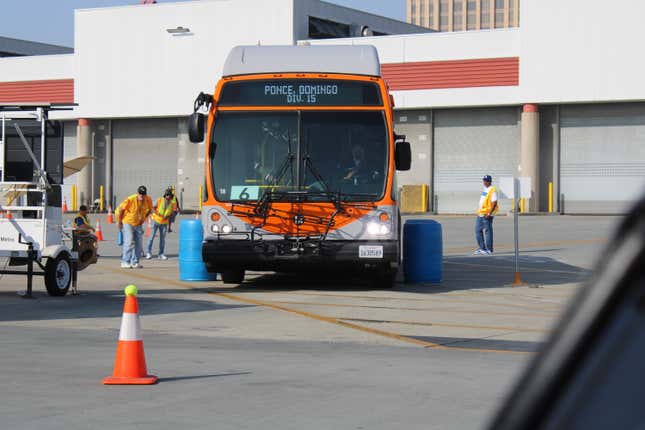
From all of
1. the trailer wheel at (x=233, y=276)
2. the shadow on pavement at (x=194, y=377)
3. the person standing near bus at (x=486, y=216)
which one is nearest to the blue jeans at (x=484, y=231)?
the person standing near bus at (x=486, y=216)

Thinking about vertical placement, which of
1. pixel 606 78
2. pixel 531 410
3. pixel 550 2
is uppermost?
pixel 550 2

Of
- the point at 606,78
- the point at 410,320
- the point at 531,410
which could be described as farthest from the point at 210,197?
the point at 606,78

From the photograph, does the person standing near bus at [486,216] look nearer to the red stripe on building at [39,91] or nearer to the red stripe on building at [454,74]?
the red stripe on building at [454,74]

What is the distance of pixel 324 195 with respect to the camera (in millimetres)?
16531

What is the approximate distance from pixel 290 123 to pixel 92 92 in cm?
3910

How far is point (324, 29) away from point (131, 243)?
110 ft

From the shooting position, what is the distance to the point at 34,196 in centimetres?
1700

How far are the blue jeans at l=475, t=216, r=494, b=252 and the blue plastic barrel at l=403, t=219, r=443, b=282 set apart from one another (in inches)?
306

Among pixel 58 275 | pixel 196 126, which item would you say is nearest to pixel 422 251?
pixel 196 126

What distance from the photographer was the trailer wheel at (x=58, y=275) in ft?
52.7

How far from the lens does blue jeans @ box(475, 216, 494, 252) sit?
26.7 metres

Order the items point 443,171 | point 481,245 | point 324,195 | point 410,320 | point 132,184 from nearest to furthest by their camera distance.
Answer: point 410,320, point 324,195, point 481,245, point 443,171, point 132,184

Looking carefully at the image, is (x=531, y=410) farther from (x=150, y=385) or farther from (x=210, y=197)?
→ (x=210, y=197)

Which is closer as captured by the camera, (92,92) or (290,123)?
(290,123)
